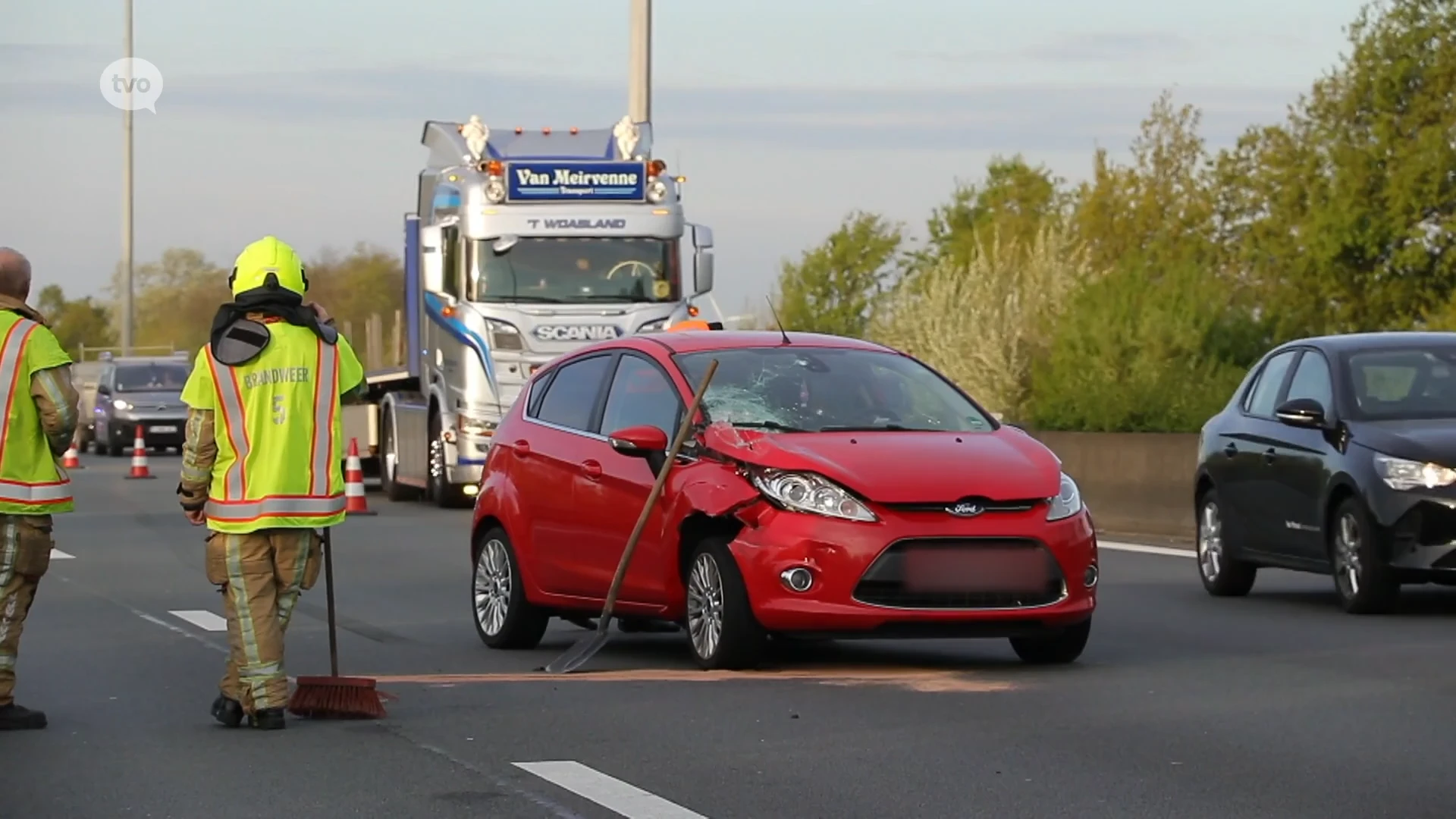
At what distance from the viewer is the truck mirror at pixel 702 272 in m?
27.1

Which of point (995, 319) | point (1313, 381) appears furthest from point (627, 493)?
point (995, 319)

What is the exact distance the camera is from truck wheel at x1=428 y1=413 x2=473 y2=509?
27469 millimetres

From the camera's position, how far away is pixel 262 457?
9.05 meters

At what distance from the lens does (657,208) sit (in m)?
26.9

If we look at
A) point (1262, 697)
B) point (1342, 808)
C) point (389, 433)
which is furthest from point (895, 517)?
point (389, 433)

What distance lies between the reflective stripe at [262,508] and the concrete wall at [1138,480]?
1245 centimetres

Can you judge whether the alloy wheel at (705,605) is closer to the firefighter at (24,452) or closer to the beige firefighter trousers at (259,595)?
the beige firefighter trousers at (259,595)

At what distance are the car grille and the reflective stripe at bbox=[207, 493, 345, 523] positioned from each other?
2449 mm

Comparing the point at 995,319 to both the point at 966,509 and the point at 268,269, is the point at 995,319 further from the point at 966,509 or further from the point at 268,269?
the point at 268,269

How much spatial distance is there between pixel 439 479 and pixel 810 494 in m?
17.5

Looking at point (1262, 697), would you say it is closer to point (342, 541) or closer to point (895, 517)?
point (895, 517)

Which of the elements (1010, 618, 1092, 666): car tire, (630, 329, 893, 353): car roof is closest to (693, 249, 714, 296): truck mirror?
(630, 329, 893, 353): car roof

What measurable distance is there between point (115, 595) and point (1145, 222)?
196ft

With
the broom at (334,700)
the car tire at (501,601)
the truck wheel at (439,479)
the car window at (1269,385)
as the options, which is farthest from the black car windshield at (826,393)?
the truck wheel at (439,479)
